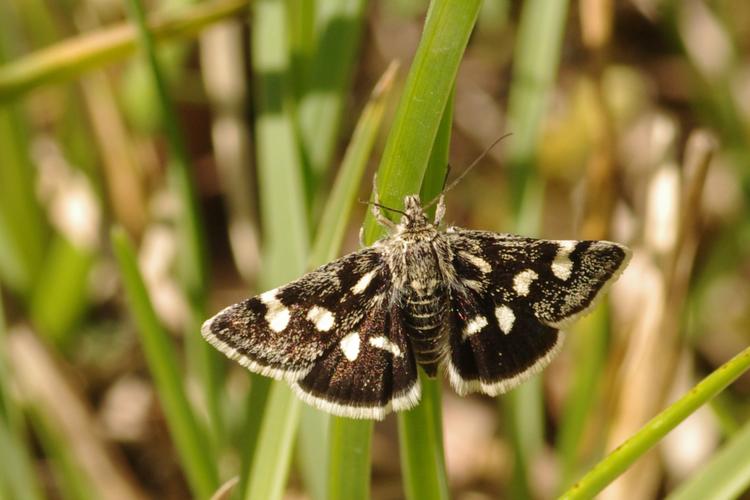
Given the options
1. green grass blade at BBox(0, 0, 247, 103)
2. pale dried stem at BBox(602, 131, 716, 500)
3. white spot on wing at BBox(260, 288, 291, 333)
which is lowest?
pale dried stem at BBox(602, 131, 716, 500)

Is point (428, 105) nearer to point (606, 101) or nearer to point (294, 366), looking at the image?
point (294, 366)

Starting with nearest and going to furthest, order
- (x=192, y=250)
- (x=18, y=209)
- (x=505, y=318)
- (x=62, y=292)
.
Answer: (x=505, y=318) < (x=192, y=250) < (x=62, y=292) < (x=18, y=209)

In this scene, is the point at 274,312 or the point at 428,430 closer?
the point at 428,430

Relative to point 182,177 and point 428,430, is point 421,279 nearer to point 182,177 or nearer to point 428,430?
point 428,430

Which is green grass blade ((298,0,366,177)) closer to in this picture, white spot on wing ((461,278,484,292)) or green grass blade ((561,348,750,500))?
white spot on wing ((461,278,484,292))

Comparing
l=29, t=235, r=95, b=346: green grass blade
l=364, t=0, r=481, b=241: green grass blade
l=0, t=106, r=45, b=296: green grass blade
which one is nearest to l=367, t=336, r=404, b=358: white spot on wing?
l=364, t=0, r=481, b=241: green grass blade

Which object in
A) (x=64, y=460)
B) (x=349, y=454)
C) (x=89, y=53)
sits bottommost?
(x=64, y=460)

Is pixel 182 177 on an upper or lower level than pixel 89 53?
lower

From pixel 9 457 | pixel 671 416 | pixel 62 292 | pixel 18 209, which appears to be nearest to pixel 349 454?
pixel 671 416
